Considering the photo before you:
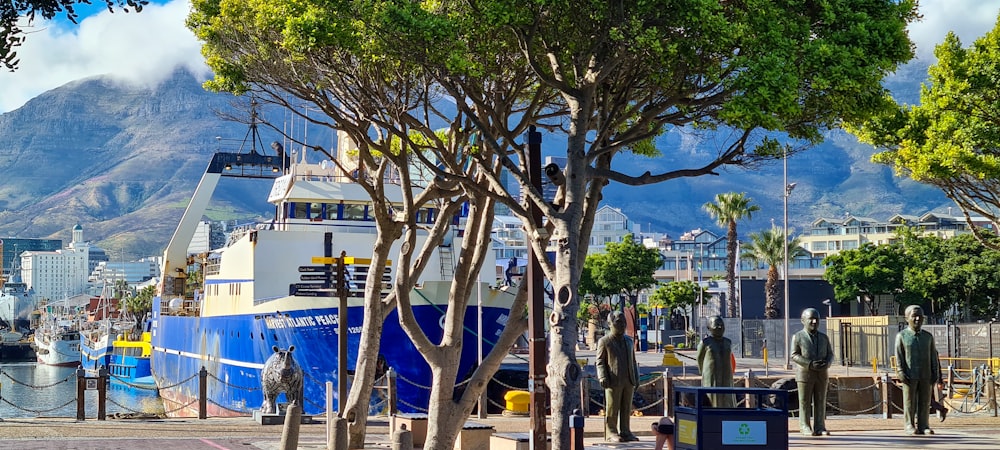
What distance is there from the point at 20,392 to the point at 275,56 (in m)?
68.8

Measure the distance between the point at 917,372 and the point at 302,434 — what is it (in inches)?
462

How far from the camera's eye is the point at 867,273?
73.4m

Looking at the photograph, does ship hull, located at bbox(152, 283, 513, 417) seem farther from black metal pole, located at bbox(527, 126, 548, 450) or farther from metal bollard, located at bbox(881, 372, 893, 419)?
black metal pole, located at bbox(527, 126, 548, 450)

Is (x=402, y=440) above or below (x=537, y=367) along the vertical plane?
below

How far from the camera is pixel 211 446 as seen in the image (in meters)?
20.5

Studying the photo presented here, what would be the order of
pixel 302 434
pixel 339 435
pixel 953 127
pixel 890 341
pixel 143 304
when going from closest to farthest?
pixel 339 435 → pixel 302 434 → pixel 953 127 → pixel 890 341 → pixel 143 304

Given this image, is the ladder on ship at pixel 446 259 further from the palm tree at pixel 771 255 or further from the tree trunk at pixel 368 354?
the palm tree at pixel 771 255

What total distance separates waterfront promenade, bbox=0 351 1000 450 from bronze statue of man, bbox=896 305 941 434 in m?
0.32

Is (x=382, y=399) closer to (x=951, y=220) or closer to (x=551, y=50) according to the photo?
(x=551, y=50)

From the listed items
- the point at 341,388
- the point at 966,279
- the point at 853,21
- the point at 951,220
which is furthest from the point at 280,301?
the point at 951,220

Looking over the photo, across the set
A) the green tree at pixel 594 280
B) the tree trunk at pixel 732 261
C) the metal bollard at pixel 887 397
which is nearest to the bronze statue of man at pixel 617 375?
the metal bollard at pixel 887 397

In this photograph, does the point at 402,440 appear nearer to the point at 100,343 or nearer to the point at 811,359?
the point at 811,359

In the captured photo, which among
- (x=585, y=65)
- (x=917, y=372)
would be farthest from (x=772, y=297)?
(x=585, y=65)

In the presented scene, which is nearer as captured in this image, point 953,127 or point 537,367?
point 537,367
